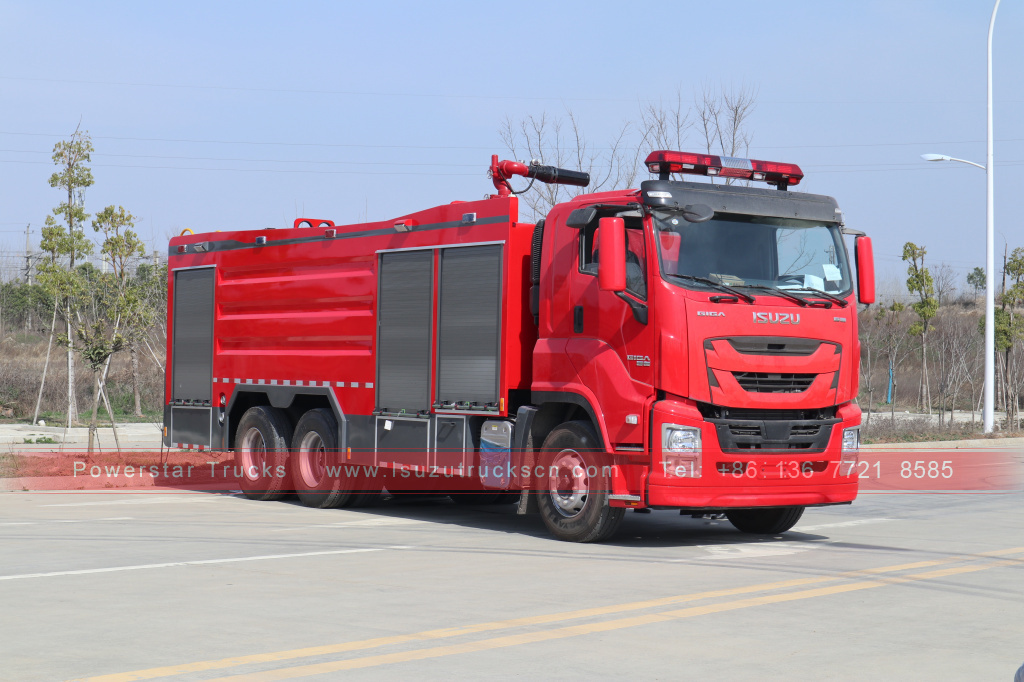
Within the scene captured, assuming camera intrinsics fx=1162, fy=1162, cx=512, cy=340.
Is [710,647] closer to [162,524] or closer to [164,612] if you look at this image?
[164,612]

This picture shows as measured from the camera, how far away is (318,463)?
1423 centimetres

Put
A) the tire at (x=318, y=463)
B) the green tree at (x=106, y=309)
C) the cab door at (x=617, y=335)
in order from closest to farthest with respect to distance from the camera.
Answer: the cab door at (x=617, y=335), the tire at (x=318, y=463), the green tree at (x=106, y=309)

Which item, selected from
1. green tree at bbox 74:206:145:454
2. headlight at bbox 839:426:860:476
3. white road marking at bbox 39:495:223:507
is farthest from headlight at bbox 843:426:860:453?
green tree at bbox 74:206:145:454

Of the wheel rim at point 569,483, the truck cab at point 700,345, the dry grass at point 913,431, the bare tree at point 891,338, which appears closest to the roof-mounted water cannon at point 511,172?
the truck cab at point 700,345

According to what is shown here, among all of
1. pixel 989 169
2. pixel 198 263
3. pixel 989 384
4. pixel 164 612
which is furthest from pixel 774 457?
pixel 989 169

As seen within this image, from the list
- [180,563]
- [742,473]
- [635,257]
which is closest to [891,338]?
[742,473]

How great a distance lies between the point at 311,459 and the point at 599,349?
517 centimetres

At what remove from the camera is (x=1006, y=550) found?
1056 cm

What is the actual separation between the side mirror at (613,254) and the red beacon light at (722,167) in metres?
1.19

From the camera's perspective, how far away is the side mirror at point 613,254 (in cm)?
1004

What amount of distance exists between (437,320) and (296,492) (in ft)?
11.9

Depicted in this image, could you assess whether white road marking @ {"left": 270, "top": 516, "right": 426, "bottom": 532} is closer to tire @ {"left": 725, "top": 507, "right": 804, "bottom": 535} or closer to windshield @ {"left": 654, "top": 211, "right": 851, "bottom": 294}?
tire @ {"left": 725, "top": 507, "right": 804, "bottom": 535}

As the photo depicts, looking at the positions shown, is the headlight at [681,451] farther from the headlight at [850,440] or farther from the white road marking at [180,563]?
the white road marking at [180,563]

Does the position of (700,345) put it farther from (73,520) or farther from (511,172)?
(73,520)
